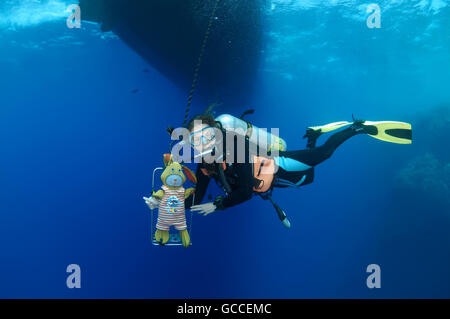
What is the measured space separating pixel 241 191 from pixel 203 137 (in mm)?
864

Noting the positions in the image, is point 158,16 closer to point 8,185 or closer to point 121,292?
point 121,292

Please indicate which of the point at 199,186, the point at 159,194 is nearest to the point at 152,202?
the point at 159,194

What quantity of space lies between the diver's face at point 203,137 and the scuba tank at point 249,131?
0.72 ft

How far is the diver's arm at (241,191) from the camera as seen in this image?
3408 mm

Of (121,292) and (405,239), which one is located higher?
(405,239)

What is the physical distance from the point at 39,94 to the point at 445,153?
3002 cm

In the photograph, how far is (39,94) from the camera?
2142 cm

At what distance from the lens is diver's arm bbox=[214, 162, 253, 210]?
341 cm

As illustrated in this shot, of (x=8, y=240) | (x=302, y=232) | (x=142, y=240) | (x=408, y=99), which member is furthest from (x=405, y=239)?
(x=8, y=240)

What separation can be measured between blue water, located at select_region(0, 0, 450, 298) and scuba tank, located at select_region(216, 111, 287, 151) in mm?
9959

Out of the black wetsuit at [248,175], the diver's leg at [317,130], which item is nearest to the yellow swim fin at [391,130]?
the black wetsuit at [248,175]

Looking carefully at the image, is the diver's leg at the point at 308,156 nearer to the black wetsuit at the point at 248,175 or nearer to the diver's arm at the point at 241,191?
Answer: the black wetsuit at the point at 248,175

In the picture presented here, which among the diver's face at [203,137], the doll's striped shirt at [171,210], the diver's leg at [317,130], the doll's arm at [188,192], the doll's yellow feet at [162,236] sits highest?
the diver's leg at [317,130]

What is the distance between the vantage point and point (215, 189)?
1410cm
